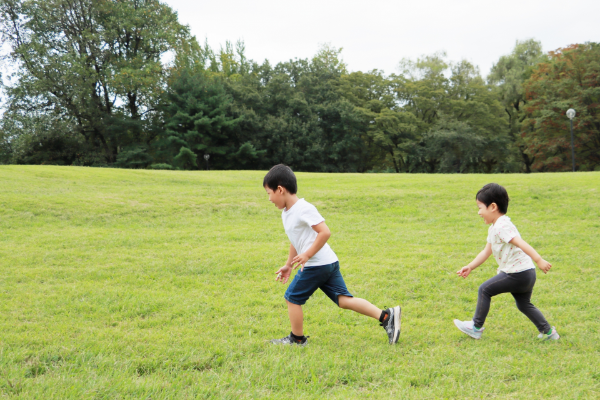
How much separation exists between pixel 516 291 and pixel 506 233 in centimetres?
55

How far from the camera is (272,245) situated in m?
7.99

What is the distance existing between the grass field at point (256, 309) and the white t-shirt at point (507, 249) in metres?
0.66

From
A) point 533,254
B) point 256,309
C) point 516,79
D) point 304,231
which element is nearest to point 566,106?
point 516,79

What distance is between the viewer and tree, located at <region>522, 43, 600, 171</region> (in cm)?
3341

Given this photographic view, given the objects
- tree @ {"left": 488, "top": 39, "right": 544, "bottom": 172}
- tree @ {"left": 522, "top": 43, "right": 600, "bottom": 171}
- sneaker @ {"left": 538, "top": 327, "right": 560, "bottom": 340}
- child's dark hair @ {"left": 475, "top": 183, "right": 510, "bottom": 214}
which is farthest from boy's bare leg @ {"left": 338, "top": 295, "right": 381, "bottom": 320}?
tree @ {"left": 488, "top": 39, "right": 544, "bottom": 172}

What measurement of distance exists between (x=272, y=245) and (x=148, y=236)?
2659 millimetres

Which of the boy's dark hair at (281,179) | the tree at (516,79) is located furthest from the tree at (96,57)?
the boy's dark hair at (281,179)

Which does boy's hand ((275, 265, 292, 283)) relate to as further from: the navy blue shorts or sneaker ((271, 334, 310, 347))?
sneaker ((271, 334, 310, 347))

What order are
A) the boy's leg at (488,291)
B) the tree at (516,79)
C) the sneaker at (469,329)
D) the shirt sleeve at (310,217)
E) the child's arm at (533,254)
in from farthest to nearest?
the tree at (516,79) < the sneaker at (469,329) < the boy's leg at (488,291) < the shirt sleeve at (310,217) < the child's arm at (533,254)

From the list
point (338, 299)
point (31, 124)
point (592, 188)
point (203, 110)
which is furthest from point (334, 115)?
point (338, 299)

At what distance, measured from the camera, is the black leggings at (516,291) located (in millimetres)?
3572

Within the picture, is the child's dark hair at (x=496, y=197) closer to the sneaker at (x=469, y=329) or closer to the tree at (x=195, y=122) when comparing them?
the sneaker at (x=469, y=329)

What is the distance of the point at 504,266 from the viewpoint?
3658mm

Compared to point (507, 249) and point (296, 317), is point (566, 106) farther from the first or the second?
point (296, 317)
